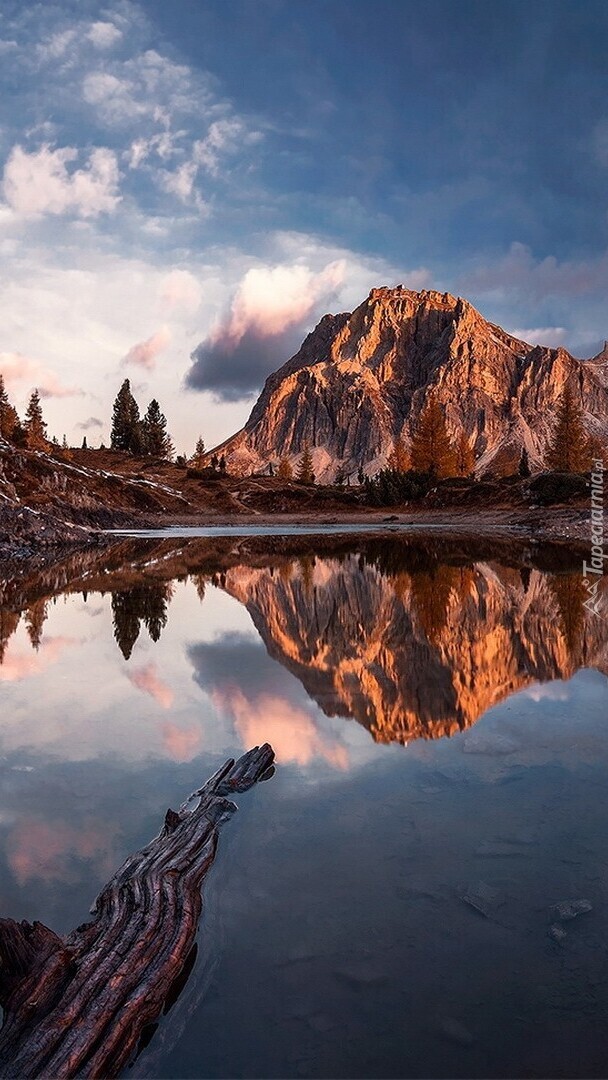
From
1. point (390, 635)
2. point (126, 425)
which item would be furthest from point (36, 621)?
point (126, 425)

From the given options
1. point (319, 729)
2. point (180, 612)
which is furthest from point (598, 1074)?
point (180, 612)

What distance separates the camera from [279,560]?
41344 mm

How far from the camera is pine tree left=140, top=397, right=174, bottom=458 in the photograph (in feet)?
534

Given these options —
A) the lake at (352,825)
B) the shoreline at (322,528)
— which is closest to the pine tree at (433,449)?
the shoreline at (322,528)

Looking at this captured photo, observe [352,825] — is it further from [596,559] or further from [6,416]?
[6,416]

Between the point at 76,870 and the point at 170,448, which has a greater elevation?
the point at 170,448

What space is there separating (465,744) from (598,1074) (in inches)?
221

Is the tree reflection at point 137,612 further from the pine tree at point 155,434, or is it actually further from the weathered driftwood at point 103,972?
the pine tree at point 155,434

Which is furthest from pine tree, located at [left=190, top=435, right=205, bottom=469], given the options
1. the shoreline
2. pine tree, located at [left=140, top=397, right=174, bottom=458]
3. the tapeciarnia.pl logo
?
the tapeciarnia.pl logo

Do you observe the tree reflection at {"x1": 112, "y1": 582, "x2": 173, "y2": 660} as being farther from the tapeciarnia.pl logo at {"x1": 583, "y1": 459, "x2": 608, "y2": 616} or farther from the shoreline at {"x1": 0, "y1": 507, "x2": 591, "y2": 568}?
the shoreline at {"x1": 0, "y1": 507, "x2": 591, "y2": 568}

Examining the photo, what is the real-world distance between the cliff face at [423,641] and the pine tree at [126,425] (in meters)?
138

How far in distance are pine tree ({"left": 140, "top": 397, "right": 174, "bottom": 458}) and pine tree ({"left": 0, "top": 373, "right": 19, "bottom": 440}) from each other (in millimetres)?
37451

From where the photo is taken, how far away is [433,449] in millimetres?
121438

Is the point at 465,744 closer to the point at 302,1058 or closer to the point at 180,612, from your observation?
the point at 302,1058
